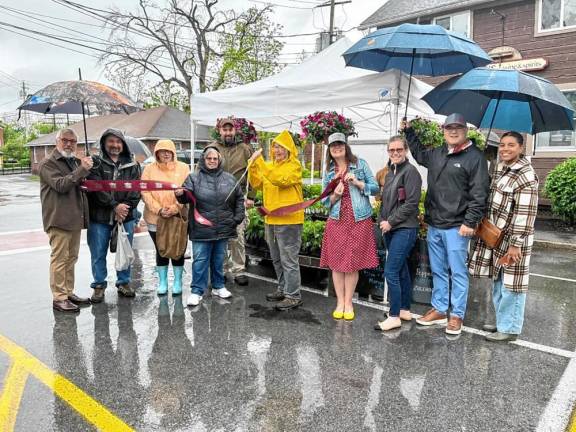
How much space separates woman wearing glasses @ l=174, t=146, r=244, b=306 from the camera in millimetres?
4948

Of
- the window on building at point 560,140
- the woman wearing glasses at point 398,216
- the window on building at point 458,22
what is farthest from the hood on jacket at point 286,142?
the window on building at point 458,22

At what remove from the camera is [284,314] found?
490cm

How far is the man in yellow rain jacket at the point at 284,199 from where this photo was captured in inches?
189

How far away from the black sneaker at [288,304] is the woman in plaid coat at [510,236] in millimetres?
1850

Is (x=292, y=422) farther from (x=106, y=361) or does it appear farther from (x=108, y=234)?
(x=108, y=234)

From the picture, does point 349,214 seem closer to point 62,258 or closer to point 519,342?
point 519,342

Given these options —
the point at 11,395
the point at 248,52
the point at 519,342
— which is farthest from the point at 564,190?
the point at 248,52

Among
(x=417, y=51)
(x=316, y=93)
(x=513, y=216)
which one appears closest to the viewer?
(x=513, y=216)

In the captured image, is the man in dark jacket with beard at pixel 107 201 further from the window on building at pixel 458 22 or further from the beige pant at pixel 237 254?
the window on building at pixel 458 22

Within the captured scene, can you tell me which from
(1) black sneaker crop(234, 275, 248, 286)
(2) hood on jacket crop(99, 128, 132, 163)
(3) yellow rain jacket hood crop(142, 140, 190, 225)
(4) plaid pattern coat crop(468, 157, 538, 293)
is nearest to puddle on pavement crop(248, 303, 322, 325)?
(1) black sneaker crop(234, 275, 248, 286)

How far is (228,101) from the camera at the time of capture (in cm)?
694

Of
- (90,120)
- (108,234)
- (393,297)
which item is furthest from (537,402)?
(90,120)

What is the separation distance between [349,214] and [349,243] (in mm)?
290

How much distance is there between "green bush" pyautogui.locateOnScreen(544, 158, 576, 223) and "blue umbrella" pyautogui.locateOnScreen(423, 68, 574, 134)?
6898mm
